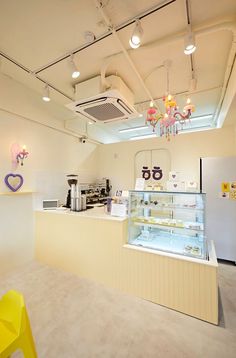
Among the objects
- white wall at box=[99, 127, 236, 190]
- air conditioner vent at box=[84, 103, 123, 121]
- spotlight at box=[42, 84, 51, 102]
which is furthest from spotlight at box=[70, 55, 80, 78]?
white wall at box=[99, 127, 236, 190]

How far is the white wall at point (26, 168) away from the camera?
275cm

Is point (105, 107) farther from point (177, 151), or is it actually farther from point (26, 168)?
point (177, 151)

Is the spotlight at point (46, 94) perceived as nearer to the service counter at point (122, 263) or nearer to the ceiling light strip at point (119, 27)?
the ceiling light strip at point (119, 27)

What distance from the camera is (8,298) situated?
3.85 feet

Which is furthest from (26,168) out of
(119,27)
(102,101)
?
(119,27)

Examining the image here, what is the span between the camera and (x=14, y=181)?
9.37ft

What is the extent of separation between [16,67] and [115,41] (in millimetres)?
1551

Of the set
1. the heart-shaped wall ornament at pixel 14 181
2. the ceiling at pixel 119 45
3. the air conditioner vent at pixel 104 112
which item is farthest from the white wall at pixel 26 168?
the air conditioner vent at pixel 104 112

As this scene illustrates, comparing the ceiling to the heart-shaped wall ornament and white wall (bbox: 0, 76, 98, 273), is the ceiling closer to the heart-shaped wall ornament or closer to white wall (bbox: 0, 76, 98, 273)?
white wall (bbox: 0, 76, 98, 273)

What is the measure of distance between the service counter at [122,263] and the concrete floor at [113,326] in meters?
0.13

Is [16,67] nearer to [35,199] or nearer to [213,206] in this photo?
[35,199]

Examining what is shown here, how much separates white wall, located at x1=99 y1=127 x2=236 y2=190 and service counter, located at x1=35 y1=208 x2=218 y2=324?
221 cm

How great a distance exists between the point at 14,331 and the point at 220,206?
135 inches

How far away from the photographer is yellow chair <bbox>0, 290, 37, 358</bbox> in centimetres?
93
